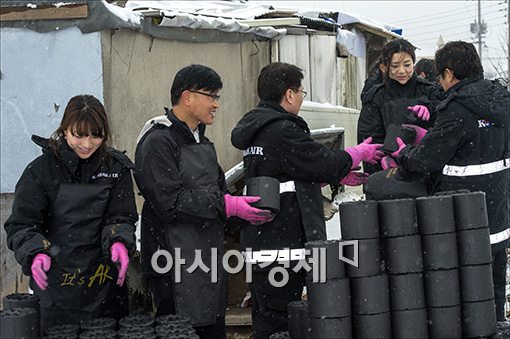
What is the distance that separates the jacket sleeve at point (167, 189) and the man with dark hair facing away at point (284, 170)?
52 cm

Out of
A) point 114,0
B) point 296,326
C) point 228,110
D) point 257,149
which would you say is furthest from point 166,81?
point 296,326

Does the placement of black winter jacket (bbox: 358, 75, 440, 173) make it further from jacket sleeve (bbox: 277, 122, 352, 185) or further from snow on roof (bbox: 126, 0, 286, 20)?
snow on roof (bbox: 126, 0, 286, 20)

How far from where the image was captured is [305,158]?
4391mm

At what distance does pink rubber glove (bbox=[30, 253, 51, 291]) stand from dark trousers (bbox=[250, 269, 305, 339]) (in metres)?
1.39

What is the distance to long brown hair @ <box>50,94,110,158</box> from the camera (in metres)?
3.86

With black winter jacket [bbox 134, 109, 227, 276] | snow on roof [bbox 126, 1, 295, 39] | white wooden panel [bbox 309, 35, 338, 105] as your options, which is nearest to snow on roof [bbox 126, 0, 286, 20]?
snow on roof [bbox 126, 1, 295, 39]

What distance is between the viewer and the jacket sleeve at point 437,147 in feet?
15.1

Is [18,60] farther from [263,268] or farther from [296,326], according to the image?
[296,326]

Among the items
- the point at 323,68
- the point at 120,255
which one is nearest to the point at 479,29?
the point at 323,68

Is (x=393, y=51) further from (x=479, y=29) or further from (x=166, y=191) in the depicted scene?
(x=479, y=29)

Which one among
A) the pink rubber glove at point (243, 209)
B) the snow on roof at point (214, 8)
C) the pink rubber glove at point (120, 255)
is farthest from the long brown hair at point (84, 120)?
the snow on roof at point (214, 8)

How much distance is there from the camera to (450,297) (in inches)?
144

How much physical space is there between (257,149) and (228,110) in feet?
19.8

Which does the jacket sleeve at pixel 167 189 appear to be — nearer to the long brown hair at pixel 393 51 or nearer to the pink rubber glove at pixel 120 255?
the pink rubber glove at pixel 120 255
